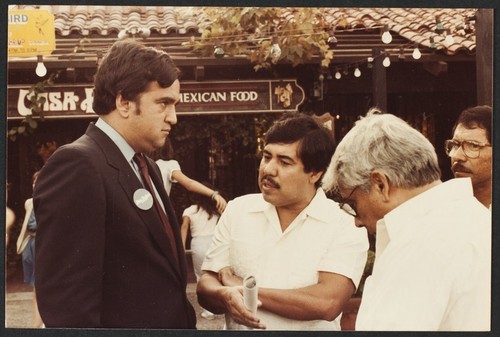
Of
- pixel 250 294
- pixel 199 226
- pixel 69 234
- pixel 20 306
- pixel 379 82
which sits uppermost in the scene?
pixel 379 82

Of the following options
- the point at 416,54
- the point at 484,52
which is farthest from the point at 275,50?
the point at 484,52

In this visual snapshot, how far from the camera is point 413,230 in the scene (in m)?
2.56

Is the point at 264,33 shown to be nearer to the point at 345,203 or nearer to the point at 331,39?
the point at 331,39

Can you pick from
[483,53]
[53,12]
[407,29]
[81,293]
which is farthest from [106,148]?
[483,53]

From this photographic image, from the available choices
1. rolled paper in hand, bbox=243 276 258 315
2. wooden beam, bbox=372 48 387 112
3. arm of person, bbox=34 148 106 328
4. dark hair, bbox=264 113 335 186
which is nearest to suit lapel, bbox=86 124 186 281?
arm of person, bbox=34 148 106 328

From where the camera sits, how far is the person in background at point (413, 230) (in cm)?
241

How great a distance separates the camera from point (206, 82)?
4.03 m

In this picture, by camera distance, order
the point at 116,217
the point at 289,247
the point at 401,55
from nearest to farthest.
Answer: the point at 116,217 < the point at 289,247 < the point at 401,55

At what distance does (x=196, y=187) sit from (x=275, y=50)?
3.29ft

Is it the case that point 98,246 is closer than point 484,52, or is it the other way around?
point 98,246

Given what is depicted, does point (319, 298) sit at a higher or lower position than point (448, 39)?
lower

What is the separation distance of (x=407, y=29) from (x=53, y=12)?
227 cm

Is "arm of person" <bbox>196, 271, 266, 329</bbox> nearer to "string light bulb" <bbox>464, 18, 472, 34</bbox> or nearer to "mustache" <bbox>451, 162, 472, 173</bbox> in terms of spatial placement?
"mustache" <bbox>451, 162, 472, 173</bbox>

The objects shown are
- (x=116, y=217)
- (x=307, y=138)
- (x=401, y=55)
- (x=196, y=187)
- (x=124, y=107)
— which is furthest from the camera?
(x=401, y=55)
